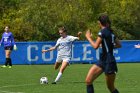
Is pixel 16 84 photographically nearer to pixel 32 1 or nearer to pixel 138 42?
pixel 138 42

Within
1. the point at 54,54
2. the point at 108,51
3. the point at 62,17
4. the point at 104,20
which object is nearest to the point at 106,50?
the point at 108,51

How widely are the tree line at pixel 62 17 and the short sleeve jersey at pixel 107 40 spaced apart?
2851 centimetres

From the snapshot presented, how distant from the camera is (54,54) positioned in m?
34.2

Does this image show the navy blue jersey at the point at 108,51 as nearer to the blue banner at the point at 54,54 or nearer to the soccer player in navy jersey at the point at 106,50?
the soccer player in navy jersey at the point at 106,50

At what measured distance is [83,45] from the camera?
3491 centimetres

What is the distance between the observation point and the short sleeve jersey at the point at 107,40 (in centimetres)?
1122

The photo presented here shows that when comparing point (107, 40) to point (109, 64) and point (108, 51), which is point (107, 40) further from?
point (109, 64)

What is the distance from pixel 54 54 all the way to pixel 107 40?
22975mm

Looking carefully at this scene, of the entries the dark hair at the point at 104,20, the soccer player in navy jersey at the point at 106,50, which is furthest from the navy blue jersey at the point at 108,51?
the dark hair at the point at 104,20

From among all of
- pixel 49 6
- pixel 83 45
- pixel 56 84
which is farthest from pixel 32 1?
pixel 56 84

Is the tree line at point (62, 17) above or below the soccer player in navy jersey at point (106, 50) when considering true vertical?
below

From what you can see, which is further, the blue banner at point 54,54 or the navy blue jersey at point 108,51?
the blue banner at point 54,54

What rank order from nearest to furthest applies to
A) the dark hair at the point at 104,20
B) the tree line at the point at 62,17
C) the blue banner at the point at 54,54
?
the dark hair at the point at 104,20
the blue banner at the point at 54,54
the tree line at the point at 62,17

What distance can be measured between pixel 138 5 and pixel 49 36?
2445cm
